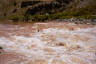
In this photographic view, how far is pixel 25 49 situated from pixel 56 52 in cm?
357

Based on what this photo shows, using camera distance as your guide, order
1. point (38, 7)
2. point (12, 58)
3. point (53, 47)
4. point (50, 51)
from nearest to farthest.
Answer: point (12, 58), point (50, 51), point (53, 47), point (38, 7)

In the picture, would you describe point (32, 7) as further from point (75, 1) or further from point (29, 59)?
point (29, 59)

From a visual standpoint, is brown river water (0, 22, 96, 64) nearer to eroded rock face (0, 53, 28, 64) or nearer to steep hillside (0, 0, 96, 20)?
eroded rock face (0, 53, 28, 64)

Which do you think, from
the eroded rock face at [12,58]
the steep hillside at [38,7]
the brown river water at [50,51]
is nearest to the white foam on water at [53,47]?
the brown river water at [50,51]

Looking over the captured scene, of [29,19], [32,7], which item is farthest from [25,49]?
[32,7]

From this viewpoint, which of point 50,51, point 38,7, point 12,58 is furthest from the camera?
point 38,7

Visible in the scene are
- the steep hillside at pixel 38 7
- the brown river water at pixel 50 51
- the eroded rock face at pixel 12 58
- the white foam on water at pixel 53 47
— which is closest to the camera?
the eroded rock face at pixel 12 58

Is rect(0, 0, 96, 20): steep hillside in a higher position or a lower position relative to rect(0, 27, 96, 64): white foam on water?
Answer: higher

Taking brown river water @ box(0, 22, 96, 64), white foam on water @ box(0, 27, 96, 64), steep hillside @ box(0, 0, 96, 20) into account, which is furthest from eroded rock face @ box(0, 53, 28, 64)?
steep hillside @ box(0, 0, 96, 20)

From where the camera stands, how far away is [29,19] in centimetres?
4147

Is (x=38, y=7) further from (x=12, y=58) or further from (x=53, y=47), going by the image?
(x=12, y=58)

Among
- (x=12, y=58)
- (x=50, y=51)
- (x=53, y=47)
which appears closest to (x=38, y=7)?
(x=53, y=47)

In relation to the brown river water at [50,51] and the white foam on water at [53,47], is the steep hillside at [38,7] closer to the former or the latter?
the white foam on water at [53,47]

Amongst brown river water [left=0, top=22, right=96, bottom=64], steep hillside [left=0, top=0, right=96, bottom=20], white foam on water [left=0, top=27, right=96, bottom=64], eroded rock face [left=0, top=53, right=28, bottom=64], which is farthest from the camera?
steep hillside [left=0, top=0, right=96, bottom=20]
